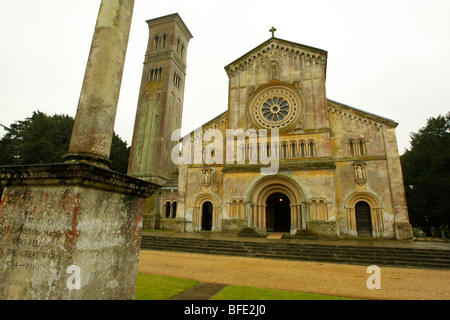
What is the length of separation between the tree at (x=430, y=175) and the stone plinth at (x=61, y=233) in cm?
3467

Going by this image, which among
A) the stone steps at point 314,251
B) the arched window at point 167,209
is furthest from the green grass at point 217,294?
the arched window at point 167,209

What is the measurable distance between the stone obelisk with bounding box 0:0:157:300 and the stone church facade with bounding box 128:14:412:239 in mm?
17851

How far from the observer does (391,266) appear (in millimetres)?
11484

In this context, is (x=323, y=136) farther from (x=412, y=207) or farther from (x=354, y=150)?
(x=412, y=207)

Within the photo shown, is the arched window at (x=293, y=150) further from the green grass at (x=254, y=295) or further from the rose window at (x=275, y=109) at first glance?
the green grass at (x=254, y=295)

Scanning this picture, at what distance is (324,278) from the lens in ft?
28.3

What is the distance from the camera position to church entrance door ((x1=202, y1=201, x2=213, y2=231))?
24731 mm

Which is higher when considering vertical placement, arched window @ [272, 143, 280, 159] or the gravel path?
arched window @ [272, 143, 280, 159]

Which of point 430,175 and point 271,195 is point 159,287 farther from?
point 430,175

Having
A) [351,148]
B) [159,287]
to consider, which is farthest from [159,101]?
[159,287]

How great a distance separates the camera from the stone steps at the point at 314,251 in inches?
471

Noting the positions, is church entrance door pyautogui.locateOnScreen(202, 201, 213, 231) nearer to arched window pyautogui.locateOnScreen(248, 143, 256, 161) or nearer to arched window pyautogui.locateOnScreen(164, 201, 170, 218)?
arched window pyautogui.locateOnScreen(248, 143, 256, 161)

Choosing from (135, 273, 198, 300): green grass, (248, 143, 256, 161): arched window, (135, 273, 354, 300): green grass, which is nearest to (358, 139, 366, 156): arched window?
(248, 143, 256, 161): arched window

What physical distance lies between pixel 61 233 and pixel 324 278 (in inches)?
336
